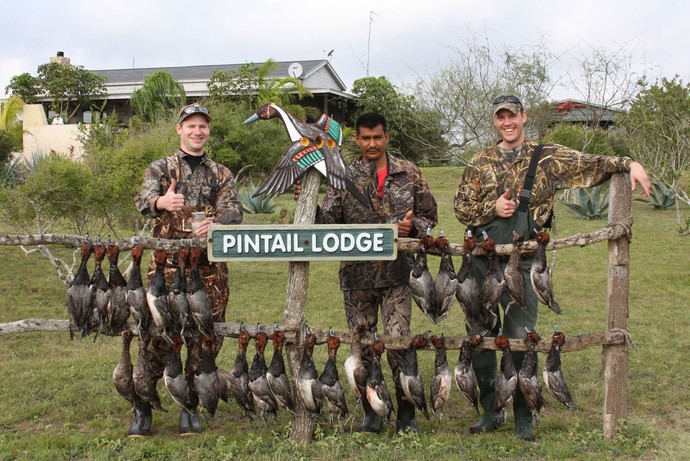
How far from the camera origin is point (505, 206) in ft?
15.1

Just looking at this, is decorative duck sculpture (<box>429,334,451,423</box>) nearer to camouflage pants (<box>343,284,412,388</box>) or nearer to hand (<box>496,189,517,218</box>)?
camouflage pants (<box>343,284,412,388</box>)

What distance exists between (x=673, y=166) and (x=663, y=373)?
698cm

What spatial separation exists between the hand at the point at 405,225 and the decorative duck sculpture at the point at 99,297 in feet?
6.37

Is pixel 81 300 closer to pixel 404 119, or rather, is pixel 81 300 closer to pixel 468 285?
pixel 468 285

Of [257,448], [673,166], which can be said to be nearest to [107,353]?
[257,448]

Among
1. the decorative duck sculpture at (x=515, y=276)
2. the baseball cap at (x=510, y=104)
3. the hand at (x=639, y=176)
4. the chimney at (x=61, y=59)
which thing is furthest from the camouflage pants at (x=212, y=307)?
the chimney at (x=61, y=59)

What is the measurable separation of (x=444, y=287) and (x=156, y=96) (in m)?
21.9

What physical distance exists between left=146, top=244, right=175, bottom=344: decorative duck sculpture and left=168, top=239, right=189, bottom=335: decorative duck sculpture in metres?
0.03

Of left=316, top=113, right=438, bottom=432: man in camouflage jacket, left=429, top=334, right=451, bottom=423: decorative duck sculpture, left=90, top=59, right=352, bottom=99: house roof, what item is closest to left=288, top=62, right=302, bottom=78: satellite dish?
left=90, top=59, right=352, bottom=99: house roof

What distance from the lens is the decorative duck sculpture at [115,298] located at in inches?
174

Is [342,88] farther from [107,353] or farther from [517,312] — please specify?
[517,312]

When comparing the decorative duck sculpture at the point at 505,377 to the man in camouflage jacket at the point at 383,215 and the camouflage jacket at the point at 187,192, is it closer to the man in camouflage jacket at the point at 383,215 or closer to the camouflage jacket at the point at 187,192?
the man in camouflage jacket at the point at 383,215

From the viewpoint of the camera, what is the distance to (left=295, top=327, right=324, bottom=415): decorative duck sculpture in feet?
14.6

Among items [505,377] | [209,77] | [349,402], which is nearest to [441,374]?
[505,377]
